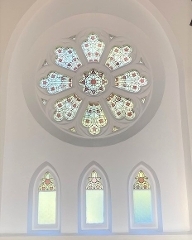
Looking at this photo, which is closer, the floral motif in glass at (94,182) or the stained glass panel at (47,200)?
the stained glass panel at (47,200)

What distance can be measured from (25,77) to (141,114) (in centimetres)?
194

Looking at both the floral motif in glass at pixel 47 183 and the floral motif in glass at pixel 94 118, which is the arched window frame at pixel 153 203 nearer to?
the floral motif in glass at pixel 94 118

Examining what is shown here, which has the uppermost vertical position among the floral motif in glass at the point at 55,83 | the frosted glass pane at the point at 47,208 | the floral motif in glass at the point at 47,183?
the floral motif in glass at the point at 55,83

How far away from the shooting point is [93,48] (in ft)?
22.9

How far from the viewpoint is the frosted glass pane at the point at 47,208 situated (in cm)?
619

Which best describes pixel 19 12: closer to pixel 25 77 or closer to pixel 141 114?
pixel 25 77

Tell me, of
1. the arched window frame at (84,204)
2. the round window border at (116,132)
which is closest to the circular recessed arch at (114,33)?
the round window border at (116,132)

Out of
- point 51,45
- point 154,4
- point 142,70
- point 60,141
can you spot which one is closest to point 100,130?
point 60,141

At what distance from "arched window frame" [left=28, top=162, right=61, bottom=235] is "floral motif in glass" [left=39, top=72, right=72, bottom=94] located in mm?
1288

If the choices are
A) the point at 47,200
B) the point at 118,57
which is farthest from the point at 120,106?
the point at 47,200

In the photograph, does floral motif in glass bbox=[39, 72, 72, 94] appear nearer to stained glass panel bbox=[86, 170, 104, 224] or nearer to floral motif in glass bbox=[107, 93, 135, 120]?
floral motif in glass bbox=[107, 93, 135, 120]

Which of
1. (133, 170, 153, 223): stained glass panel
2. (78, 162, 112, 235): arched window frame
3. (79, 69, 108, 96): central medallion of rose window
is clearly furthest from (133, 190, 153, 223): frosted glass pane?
(79, 69, 108, 96): central medallion of rose window

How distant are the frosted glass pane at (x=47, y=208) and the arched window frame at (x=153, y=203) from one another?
115cm

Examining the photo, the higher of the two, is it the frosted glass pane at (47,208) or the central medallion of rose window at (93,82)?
the central medallion of rose window at (93,82)
